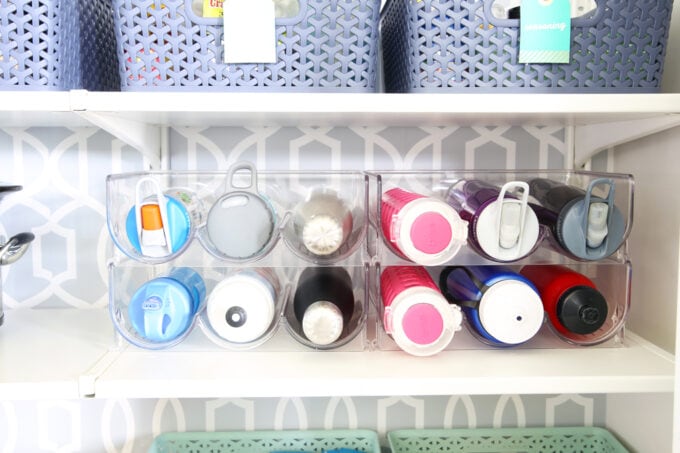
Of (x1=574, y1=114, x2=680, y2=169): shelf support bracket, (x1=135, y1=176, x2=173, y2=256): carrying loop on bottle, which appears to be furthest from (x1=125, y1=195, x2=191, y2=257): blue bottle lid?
(x1=574, y1=114, x2=680, y2=169): shelf support bracket

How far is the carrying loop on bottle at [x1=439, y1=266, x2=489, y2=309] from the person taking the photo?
2.35 ft

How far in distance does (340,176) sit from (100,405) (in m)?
0.62

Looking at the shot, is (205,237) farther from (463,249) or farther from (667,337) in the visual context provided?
(667,337)

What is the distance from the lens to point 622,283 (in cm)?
76

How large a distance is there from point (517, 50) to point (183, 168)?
1.87 ft

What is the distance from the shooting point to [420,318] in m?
0.68

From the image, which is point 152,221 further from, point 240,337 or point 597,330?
point 597,330

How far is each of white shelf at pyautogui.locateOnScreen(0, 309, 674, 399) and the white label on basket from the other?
15.2 inches

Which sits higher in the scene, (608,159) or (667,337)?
(608,159)

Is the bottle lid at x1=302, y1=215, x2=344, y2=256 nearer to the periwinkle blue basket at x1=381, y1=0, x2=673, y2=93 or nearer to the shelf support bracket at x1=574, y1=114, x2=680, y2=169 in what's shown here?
the periwinkle blue basket at x1=381, y1=0, x2=673, y2=93

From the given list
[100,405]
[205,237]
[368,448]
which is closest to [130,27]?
[205,237]

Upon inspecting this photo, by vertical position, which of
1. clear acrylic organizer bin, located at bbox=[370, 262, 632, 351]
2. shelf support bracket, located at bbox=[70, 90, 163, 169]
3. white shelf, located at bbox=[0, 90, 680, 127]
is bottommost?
clear acrylic organizer bin, located at bbox=[370, 262, 632, 351]

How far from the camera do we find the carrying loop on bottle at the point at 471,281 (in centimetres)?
72

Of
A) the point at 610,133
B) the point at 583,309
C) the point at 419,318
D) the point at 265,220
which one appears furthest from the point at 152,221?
the point at 610,133
